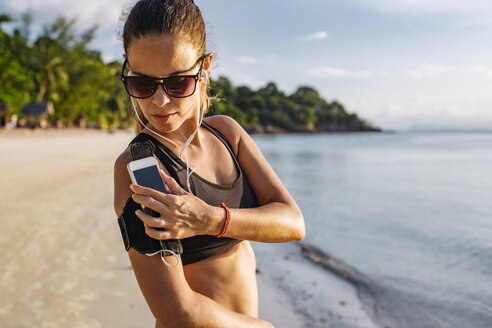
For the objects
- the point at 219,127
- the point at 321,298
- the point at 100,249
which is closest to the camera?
the point at 219,127

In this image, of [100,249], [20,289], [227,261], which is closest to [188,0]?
[227,261]

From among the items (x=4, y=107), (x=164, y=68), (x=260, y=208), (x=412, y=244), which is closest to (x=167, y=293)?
(x=260, y=208)

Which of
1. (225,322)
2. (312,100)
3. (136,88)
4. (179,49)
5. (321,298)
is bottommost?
(321,298)

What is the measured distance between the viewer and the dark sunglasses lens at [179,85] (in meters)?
1.20

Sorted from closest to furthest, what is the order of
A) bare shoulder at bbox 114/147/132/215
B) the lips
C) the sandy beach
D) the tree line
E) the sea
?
bare shoulder at bbox 114/147/132/215, the lips, the sandy beach, the sea, the tree line

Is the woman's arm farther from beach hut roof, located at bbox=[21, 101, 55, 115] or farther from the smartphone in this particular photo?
beach hut roof, located at bbox=[21, 101, 55, 115]

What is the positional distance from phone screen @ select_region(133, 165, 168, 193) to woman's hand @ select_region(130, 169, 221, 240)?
2 centimetres

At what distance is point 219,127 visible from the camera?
61.2 inches

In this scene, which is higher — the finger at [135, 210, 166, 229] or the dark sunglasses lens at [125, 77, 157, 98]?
the dark sunglasses lens at [125, 77, 157, 98]

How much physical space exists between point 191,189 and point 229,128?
41 cm

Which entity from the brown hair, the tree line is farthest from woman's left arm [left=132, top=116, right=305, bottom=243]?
the tree line

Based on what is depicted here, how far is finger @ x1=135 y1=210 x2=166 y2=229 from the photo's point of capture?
99 cm

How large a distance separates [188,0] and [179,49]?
21cm

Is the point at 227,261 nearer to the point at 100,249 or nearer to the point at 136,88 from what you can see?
the point at 136,88
